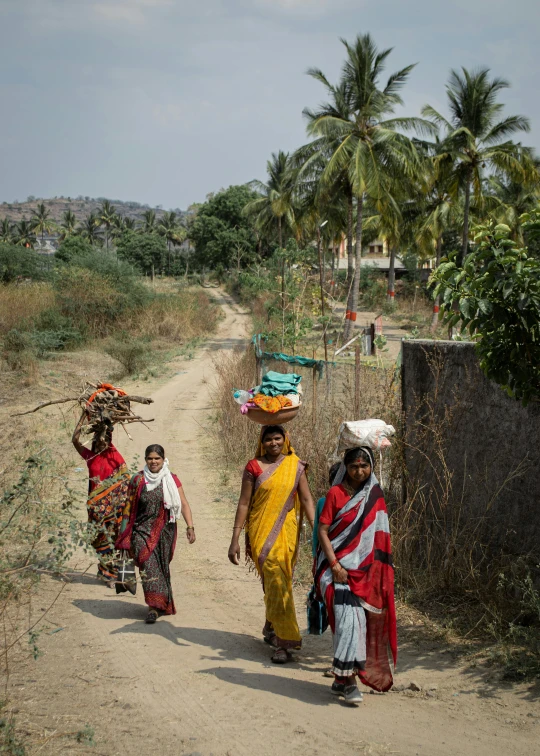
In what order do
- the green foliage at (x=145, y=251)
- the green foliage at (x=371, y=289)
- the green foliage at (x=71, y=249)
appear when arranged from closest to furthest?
the green foliage at (x=371, y=289)
the green foliage at (x=71, y=249)
the green foliage at (x=145, y=251)

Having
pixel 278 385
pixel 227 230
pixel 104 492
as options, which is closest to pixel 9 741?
pixel 278 385

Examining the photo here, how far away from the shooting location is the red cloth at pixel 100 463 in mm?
6051

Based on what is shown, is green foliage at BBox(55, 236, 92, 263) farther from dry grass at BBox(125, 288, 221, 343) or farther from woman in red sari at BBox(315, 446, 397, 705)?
woman in red sari at BBox(315, 446, 397, 705)

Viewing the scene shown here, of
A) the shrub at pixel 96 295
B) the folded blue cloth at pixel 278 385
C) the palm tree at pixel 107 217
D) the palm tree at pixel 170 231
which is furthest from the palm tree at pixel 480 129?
the palm tree at pixel 107 217

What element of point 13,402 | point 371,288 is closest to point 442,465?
point 13,402

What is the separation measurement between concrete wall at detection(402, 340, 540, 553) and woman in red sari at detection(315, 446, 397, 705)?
4.11 ft

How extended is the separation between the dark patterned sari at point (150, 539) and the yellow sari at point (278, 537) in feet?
3.13

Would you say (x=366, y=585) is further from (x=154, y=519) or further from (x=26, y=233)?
(x=26, y=233)

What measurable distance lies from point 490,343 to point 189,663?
2.61 metres

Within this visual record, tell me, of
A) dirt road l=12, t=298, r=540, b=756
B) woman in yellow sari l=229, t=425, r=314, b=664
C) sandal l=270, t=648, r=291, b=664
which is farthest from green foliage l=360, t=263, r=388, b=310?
sandal l=270, t=648, r=291, b=664

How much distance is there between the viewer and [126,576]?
5.57 m

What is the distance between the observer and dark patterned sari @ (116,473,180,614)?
5234 millimetres

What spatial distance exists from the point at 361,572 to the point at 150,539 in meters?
1.93

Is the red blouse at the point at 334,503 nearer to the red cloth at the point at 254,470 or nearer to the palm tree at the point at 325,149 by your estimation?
the red cloth at the point at 254,470
